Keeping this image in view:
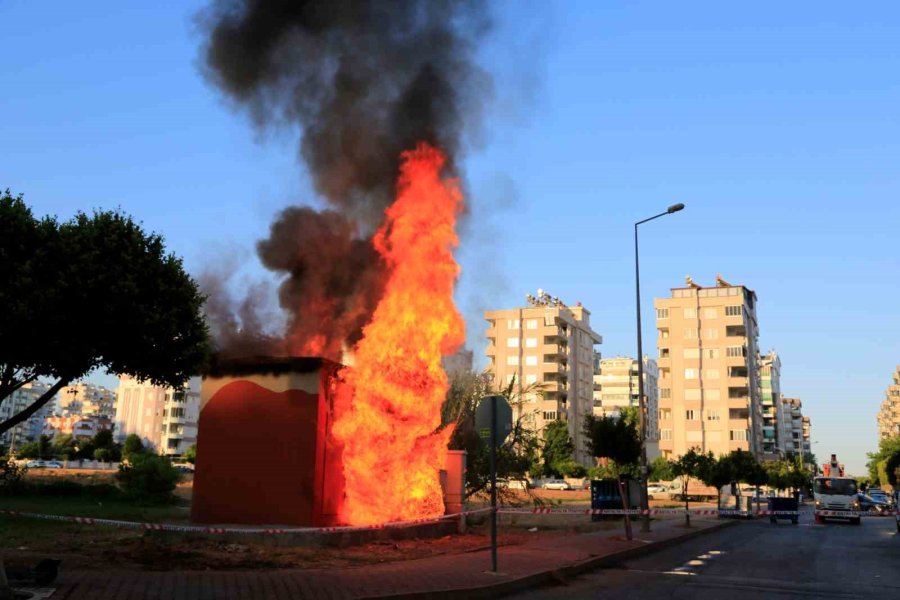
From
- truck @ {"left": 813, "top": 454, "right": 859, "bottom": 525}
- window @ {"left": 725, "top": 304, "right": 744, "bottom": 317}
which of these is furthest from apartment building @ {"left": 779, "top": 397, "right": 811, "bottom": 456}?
truck @ {"left": 813, "top": 454, "right": 859, "bottom": 525}

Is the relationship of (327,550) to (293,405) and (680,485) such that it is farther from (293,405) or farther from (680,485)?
(680,485)

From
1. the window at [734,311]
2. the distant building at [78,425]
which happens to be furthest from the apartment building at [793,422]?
the distant building at [78,425]

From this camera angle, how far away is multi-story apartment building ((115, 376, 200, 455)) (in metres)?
122

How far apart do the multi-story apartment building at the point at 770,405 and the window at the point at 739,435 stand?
1563 cm

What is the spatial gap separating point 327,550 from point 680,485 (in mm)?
66942

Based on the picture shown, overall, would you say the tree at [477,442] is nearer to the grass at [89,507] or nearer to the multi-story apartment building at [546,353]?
the grass at [89,507]

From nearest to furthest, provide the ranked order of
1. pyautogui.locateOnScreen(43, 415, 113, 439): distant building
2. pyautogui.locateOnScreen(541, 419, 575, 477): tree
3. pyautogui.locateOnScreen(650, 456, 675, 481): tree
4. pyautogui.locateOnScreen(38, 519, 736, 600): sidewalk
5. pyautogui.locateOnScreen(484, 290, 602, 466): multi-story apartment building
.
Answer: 1. pyautogui.locateOnScreen(38, 519, 736, 600): sidewalk
2. pyautogui.locateOnScreen(650, 456, 675, 481): tree
3. pyautogui.locateOnScreen(541, 419, 575, 477): tree
4. pyautogui.locateOnScreen(484, 290, 602, 466): multi-story apartment building
5. pyautogui.locateOnScreen(43, 415, 113, 439): distant building

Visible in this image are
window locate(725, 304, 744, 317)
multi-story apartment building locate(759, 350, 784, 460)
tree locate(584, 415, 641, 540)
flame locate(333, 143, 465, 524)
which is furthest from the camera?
multi-story apartment building locate(759, 350, 784, 460)

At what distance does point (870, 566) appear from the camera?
14.2 metres

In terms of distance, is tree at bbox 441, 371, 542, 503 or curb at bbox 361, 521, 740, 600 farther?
tree at bbox 441, 371, 542, 503

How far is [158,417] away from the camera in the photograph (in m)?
128

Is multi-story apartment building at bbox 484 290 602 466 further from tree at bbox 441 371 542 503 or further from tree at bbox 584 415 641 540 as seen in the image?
tree at bbox 441 371 542 503

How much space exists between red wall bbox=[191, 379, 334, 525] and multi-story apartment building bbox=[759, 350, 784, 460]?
95513 mm

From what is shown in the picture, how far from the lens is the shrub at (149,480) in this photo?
32.4 m
